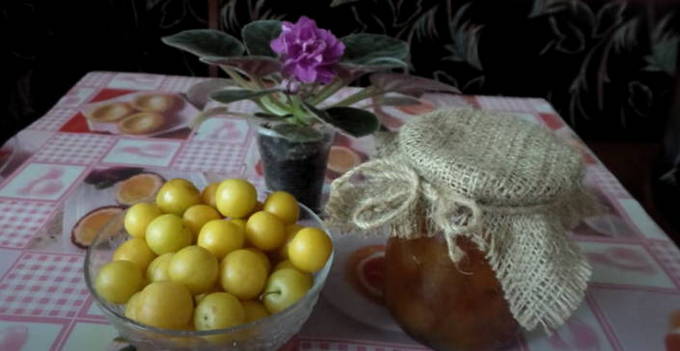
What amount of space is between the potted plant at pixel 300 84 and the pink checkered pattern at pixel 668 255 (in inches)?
13.0

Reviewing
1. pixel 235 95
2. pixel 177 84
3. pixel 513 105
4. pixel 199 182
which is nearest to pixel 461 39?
pixel 513 105

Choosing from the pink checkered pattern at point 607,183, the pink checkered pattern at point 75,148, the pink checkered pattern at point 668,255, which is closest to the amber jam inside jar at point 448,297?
the pink checkered pattern at point 668,255

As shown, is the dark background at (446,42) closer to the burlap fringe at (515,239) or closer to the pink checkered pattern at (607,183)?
the pink checkered pattern at (607,183)

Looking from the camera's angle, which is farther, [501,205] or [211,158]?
[211,158]

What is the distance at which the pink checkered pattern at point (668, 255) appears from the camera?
646 mm

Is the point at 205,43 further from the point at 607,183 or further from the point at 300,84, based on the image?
the point at 607,183

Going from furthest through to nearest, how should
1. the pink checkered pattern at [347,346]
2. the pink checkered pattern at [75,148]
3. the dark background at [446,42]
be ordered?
the dark background at [446,42] < the pink checkered pattern at [75,148] < the pink checkered pattern at [347,346]

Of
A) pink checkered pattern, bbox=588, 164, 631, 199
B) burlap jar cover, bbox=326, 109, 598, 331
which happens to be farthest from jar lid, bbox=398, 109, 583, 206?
pink checkered pattern, bbox=588, 164, 631, 199

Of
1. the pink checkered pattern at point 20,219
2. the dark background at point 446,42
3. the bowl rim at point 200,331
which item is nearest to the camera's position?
the bowl rim at point 200,331

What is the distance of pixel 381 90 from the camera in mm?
623

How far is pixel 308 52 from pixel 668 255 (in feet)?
1.62

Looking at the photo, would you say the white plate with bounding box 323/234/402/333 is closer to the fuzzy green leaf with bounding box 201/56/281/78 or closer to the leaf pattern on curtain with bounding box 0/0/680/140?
the fuzzy green leaf with bounding box 201/56/281/78

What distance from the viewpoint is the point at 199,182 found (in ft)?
2.45

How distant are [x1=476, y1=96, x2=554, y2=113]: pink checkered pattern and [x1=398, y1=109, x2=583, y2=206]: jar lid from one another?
1.71 feet
